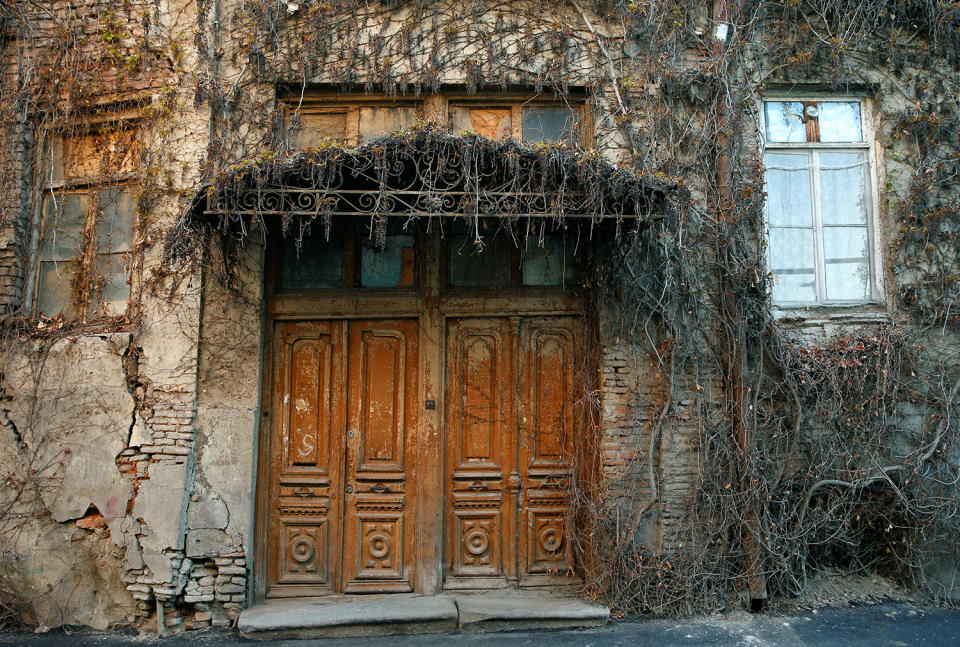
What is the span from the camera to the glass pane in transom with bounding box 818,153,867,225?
6.43 metres

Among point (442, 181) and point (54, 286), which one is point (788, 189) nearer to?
point (442, 181)

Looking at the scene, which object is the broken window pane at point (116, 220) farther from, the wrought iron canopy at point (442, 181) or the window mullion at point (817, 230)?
the window mullion at point (817, 230)

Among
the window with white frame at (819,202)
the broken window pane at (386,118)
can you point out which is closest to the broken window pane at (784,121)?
the window with white frame at (819,202)

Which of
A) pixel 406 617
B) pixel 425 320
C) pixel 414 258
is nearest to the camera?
pixel 406 617

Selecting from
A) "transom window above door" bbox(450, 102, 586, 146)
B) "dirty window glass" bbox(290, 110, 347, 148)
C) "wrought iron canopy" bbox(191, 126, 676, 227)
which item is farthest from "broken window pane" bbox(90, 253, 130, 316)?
"transom window above door" bbox(450, 102, 586, 146)

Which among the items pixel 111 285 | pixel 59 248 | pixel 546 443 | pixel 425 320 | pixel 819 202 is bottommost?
pixel 546 443

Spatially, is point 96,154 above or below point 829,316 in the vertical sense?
above

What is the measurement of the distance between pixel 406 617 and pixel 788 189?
490 cm

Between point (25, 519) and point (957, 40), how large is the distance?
29.2 feet

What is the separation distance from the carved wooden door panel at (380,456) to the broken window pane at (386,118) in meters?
1.71

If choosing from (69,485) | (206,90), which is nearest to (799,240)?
(206,90)

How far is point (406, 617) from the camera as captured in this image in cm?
533

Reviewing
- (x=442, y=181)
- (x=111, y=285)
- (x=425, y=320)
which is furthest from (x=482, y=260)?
(x=111, y=285)

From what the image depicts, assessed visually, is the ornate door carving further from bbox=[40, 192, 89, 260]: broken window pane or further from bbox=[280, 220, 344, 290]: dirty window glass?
bbox=[40, 192, 89, 260]: broken window pane
